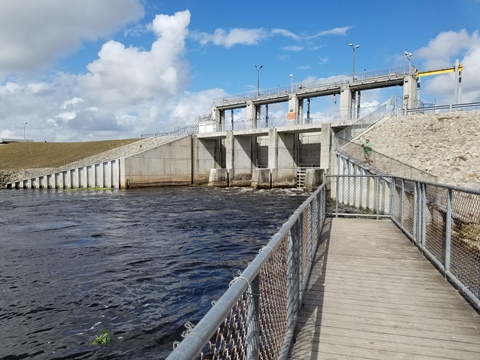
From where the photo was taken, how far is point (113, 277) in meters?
9.38

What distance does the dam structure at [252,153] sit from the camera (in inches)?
1505

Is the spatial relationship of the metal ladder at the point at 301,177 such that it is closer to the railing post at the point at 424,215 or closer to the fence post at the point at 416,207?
the fence post at the point at 416,207

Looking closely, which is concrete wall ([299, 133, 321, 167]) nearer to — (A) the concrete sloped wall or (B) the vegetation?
(A) the concrete sloped wall

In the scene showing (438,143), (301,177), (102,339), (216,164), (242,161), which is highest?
(438,143)

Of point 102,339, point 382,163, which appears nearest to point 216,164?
point 382,163

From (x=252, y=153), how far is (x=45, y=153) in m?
39.7

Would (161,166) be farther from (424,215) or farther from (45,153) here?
(424,215)

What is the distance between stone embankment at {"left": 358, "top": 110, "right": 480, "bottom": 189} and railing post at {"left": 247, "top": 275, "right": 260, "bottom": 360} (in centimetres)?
1979

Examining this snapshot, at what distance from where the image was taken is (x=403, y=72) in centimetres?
4125

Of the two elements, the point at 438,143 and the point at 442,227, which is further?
the point at 438,143

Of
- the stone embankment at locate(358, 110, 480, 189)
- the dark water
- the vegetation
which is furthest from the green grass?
the vegetation

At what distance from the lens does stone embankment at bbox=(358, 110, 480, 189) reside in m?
21.4

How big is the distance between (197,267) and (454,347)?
745cm

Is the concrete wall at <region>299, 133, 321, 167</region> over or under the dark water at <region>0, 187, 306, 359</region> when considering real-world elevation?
over
